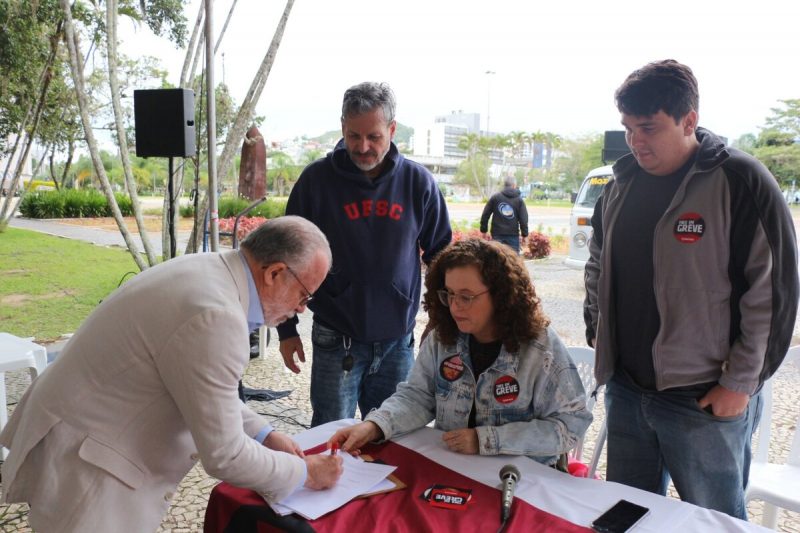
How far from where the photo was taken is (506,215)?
26.9ft

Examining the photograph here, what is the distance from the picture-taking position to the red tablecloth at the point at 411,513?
3.92 ft

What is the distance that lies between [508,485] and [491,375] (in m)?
0.37

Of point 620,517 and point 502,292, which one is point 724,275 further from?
point 620,517

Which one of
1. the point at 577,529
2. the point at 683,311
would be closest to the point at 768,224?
the point at 683,311

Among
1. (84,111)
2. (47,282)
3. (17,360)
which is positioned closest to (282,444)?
(17,360)

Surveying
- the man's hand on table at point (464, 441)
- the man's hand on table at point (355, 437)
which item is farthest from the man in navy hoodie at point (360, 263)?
the man's hand on table at point (464, 441)

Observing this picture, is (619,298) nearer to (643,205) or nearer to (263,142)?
(643,205)

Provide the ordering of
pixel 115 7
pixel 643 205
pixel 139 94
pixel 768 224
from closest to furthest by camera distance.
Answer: pixel 768 224
pixel 643 205
pixel 139 94
pixel 115 7

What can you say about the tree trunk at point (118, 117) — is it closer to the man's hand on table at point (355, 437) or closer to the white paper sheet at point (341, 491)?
the man's hand on table at point (355, 437)

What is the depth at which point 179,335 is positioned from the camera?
45.8 inches

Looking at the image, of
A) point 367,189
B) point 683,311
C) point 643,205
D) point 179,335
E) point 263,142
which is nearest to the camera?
point 179,335

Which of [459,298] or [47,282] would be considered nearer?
[459,298]

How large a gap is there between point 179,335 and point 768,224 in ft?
4.34

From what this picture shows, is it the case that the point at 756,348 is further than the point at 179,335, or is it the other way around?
the point at 756,348
